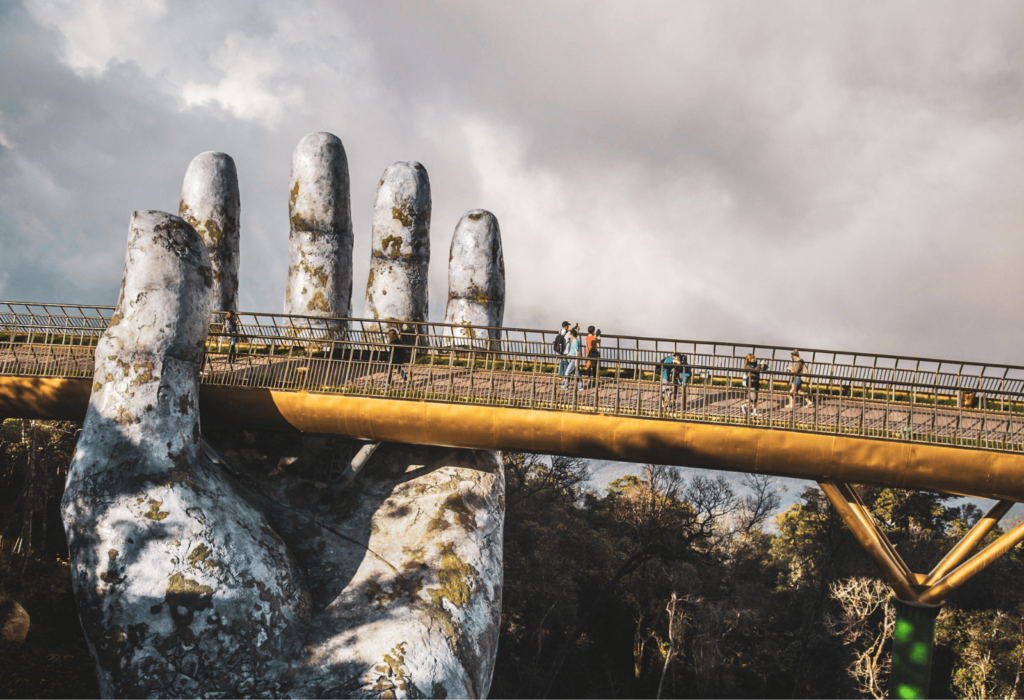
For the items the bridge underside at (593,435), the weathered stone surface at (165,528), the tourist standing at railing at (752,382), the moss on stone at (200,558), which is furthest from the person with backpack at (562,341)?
the moss on stone at (200,558)

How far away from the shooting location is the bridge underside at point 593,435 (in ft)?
34.7

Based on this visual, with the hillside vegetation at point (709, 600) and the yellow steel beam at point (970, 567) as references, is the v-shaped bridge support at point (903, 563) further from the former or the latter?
the hillside vegetation at point (709, 600)

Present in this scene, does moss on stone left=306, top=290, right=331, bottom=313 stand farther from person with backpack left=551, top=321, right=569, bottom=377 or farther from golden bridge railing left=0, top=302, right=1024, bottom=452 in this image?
person with backpack left=551, top=321, right=569, bottom=377

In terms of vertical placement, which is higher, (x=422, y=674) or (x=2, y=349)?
(x=2, y=349)

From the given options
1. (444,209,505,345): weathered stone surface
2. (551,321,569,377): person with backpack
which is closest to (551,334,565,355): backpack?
(551,321,569,377): person with backpack

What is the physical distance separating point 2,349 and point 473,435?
12.6 m

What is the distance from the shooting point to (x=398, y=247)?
1612cm

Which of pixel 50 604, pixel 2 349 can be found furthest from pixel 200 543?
pixel 2 349

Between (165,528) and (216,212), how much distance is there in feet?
31.0

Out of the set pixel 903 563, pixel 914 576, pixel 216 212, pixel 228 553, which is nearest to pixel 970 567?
pixel 914 576

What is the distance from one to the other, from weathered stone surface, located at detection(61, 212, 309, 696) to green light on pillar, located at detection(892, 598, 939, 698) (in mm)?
10752

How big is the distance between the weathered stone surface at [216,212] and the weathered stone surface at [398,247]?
363 cm

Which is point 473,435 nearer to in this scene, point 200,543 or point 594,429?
point 594,429

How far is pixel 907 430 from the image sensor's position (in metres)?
10.8
